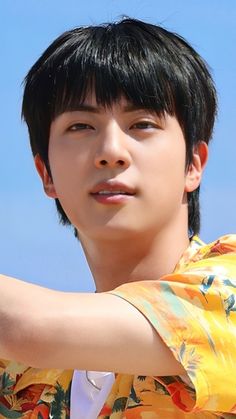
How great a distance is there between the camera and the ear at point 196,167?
316 centimetres

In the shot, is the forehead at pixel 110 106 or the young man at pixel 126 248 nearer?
the young man at pixel 126 248

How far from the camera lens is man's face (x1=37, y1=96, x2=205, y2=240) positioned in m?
2.80

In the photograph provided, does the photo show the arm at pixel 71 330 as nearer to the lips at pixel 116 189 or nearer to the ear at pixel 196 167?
the lips at pixel 116 189

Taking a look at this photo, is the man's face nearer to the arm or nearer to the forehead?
the forehead

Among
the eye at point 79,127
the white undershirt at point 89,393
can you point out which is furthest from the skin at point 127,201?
the white undershirt at point 89,393

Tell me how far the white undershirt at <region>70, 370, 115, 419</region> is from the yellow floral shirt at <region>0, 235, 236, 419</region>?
63 millimetres

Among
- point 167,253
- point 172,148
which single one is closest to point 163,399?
point 167,253

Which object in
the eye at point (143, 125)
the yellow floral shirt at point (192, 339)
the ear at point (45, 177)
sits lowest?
the yellow floral shirt at point (192, 339)

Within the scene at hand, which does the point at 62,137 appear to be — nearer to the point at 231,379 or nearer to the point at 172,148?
the point at 172,148

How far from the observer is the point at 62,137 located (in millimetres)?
3035

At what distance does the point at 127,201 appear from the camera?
9.18ft

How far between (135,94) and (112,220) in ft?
1.37

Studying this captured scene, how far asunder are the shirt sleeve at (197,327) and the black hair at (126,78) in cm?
70

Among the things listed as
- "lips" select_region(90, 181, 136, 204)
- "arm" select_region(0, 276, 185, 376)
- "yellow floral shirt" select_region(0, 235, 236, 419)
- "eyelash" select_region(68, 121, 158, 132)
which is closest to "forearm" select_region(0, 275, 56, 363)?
"arm" select_region(0, 276, 185, 376)
